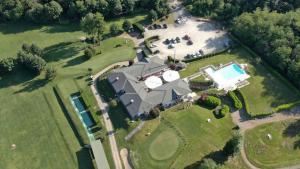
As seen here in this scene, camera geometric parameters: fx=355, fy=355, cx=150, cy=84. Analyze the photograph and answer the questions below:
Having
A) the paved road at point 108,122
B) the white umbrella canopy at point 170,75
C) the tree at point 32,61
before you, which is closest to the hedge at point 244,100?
the white umbrella canopy at point 170,75

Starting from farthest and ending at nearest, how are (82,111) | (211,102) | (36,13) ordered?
1. (36,13)
2. (82,111)
3. (211,102)

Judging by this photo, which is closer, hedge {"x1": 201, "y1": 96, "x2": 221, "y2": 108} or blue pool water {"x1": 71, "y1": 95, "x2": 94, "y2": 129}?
blue pool water {"x1": 71, "y1": 95, "x2": 94, "y2": 129}

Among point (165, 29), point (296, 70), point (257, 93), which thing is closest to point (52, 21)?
point (165, 29)

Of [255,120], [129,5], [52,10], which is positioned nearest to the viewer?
[255,120]

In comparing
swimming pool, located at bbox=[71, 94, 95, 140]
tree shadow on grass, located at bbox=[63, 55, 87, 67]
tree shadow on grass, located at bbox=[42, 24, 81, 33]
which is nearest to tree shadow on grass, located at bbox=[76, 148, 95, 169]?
swimming pool, located at bbox=[71, 94, 95, 140]

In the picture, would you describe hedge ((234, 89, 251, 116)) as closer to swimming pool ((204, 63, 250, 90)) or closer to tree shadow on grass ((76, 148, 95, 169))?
swimming pool ((204, 63, 250, 90))

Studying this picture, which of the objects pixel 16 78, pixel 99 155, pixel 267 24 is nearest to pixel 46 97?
pixel 16 78

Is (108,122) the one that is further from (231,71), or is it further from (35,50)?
(231,71)

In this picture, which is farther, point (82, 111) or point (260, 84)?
point (260, 84)

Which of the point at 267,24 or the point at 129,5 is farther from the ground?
the point at 129,5
